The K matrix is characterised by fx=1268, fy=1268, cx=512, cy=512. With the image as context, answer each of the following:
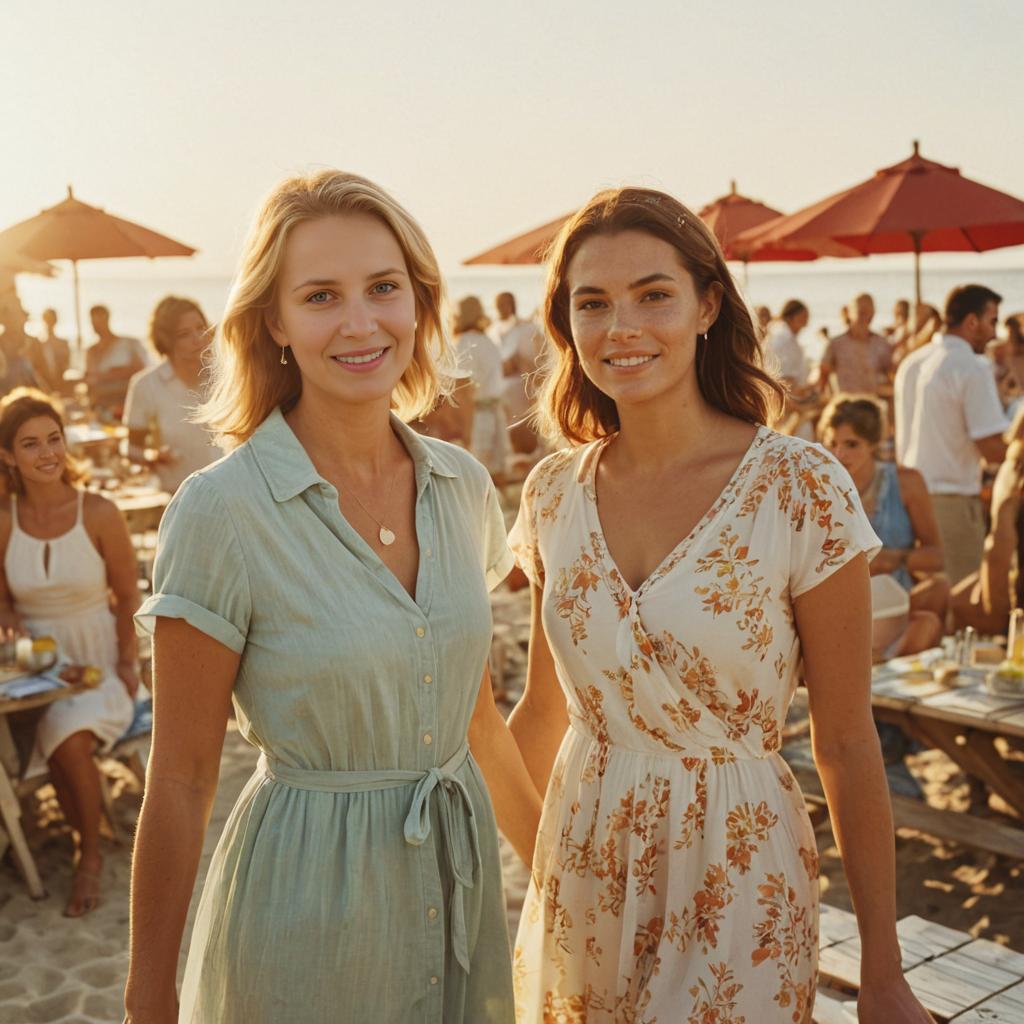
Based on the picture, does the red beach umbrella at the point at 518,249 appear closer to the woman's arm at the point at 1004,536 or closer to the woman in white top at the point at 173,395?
the woman in white top at the point at 173,395

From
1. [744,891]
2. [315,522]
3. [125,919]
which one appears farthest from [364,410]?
[125,919]

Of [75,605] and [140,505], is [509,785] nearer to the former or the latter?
[75,605]

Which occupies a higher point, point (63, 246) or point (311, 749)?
point (63, 246)

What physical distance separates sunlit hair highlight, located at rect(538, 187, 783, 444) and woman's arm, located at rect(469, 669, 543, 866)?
1.99 feet

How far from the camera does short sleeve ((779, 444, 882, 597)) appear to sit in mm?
2119

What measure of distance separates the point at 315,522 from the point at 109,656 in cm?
405

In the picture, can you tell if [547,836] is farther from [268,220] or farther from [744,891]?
[268,220]

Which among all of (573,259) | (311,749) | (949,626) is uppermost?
(573,259)

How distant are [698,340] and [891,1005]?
4.09 ft

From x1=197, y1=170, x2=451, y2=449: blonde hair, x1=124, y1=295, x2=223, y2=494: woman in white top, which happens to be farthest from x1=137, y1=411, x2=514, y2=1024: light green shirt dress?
x1=124, y1=295, x2=223, y2=494: woman in white top

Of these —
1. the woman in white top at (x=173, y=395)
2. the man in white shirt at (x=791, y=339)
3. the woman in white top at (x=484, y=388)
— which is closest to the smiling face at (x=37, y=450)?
the woman in white top at (x=173, y=395)

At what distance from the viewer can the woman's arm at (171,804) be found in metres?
1.90

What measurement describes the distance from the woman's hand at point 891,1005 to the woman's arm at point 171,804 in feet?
3.71

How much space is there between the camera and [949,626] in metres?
6.40
